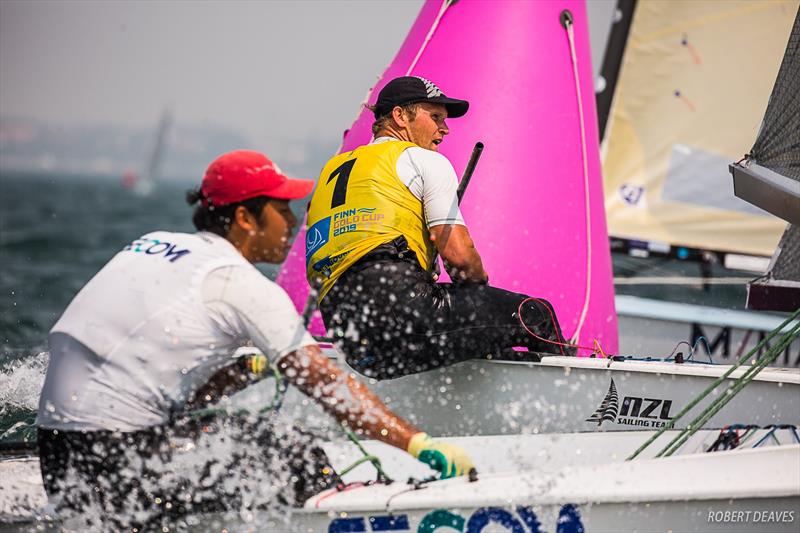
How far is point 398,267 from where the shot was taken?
2.83m

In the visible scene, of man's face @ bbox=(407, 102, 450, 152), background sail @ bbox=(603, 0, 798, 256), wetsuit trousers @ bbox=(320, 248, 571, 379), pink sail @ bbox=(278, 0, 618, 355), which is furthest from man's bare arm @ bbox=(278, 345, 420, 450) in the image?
background sail @ bbox=(603, 0, 798, 256)

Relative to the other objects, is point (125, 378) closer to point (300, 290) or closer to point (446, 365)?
point (446, 365)

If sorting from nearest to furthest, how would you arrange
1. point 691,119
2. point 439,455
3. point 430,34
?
point 439,455 → point 430,34 → point 691,119

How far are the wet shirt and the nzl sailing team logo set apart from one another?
31.8 inches

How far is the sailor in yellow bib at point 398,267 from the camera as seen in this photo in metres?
2.83

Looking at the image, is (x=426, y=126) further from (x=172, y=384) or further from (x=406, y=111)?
(x=172, y=384)

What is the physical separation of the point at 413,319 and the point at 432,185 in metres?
0.40

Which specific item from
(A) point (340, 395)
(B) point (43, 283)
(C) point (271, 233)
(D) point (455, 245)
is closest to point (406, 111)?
(D) point (455, 245)

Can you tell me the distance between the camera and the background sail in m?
6.46

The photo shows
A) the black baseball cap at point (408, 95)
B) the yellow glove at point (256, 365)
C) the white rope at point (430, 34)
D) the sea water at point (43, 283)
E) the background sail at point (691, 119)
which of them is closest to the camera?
the yellow glove at point (256, 365)

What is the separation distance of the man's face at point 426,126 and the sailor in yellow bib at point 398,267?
0.13 meters

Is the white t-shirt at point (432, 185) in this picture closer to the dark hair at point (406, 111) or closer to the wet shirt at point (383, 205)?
the wet shirt at point (383, 205)

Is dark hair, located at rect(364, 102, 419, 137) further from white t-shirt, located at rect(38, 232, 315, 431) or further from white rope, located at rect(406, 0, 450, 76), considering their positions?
white t-shirt, located at rect(38, 232, 315, 431)

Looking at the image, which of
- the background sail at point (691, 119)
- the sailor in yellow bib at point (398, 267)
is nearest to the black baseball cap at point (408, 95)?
the sailor in yellow bib at point (398, 267)
